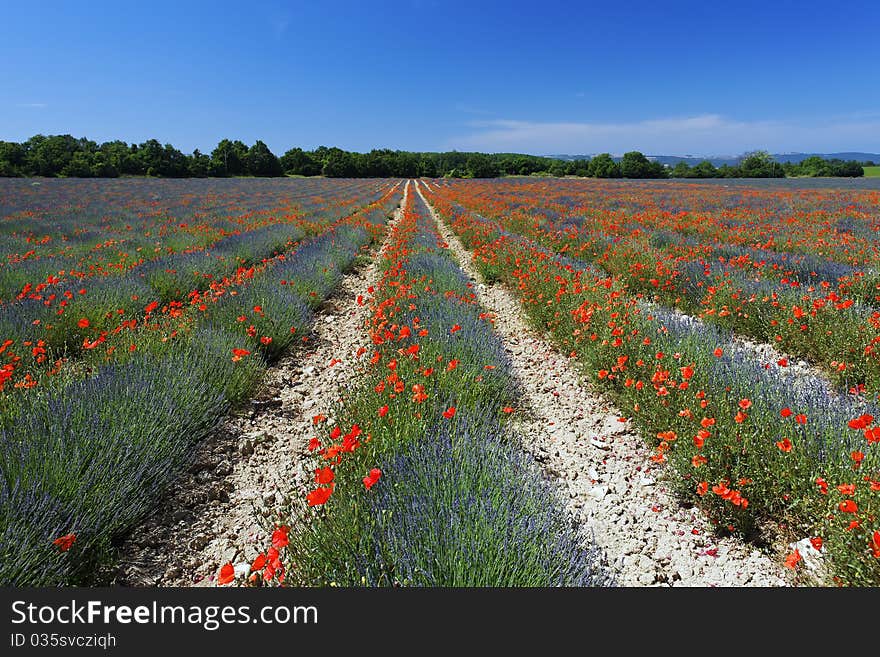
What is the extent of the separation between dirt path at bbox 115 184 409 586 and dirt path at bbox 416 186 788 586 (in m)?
1.74

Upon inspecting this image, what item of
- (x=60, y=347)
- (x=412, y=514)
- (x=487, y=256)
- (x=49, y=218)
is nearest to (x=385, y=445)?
(x=412, y=514)

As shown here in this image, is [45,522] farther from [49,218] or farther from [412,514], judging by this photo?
[49,218]

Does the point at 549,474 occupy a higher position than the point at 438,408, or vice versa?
the point at 438,408

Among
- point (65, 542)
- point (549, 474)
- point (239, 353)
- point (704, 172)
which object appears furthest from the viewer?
point (704, 172)

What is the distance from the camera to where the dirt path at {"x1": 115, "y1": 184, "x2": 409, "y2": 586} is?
2.18m

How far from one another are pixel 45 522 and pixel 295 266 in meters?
5.61

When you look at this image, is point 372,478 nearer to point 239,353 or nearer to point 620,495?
point 620,495

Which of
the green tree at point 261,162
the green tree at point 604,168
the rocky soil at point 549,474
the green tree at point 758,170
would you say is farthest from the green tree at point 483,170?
the rocky soil at point 549,474

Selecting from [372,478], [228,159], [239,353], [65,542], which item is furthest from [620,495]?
[228,159]

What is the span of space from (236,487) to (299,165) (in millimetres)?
85266

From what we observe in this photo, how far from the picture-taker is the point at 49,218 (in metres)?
12.4

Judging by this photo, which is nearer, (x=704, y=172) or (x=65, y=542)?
(x=65, y=542)

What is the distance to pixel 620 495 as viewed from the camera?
106 inches

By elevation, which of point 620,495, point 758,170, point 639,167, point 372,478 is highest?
point 639,167
